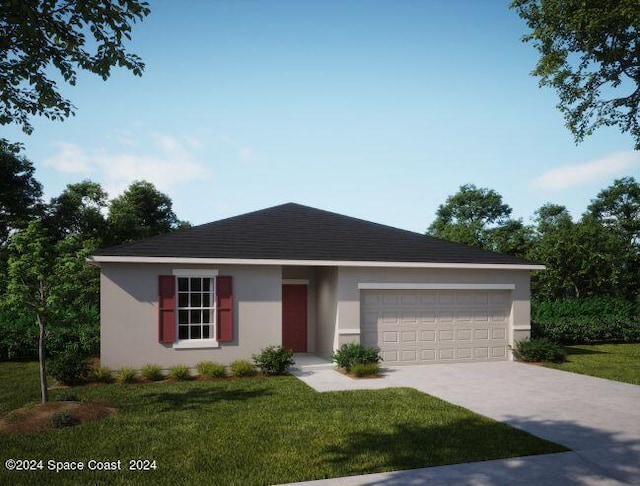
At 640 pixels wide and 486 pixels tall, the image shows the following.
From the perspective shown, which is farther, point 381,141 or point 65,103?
point 381,141

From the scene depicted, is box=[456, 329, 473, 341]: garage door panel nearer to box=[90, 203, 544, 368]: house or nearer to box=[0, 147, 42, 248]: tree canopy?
box=[90, 203, 544, 368]: house

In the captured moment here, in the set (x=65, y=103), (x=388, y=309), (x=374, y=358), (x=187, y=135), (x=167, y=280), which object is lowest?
(x=374, y=358)

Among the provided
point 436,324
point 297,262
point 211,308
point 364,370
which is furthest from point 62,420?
point 436,324

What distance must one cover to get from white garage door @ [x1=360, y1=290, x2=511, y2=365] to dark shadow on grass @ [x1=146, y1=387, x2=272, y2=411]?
4977 mm

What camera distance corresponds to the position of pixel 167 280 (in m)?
13.5

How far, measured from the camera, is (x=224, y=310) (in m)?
13.8

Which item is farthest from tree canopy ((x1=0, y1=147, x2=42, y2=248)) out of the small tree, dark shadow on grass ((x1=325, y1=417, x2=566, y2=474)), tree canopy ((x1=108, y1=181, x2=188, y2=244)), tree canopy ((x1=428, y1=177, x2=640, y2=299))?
tree canopy ((x1=428, y1=177, x2=640, y2=299))

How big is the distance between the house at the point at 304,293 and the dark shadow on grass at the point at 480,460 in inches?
276

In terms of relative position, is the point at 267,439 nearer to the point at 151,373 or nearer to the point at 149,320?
the point at 151,373

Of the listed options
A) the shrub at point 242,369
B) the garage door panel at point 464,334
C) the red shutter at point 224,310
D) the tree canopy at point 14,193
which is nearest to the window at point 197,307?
the red shutter at point 224,310

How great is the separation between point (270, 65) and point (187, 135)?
6.55m

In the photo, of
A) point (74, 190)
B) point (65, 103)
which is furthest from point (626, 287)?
point (74, 190)

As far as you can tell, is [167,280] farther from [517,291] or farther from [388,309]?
[517,291]

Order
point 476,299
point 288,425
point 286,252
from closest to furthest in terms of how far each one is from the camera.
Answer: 1. point 288,425
2. point 286,252
3. point 476,299
